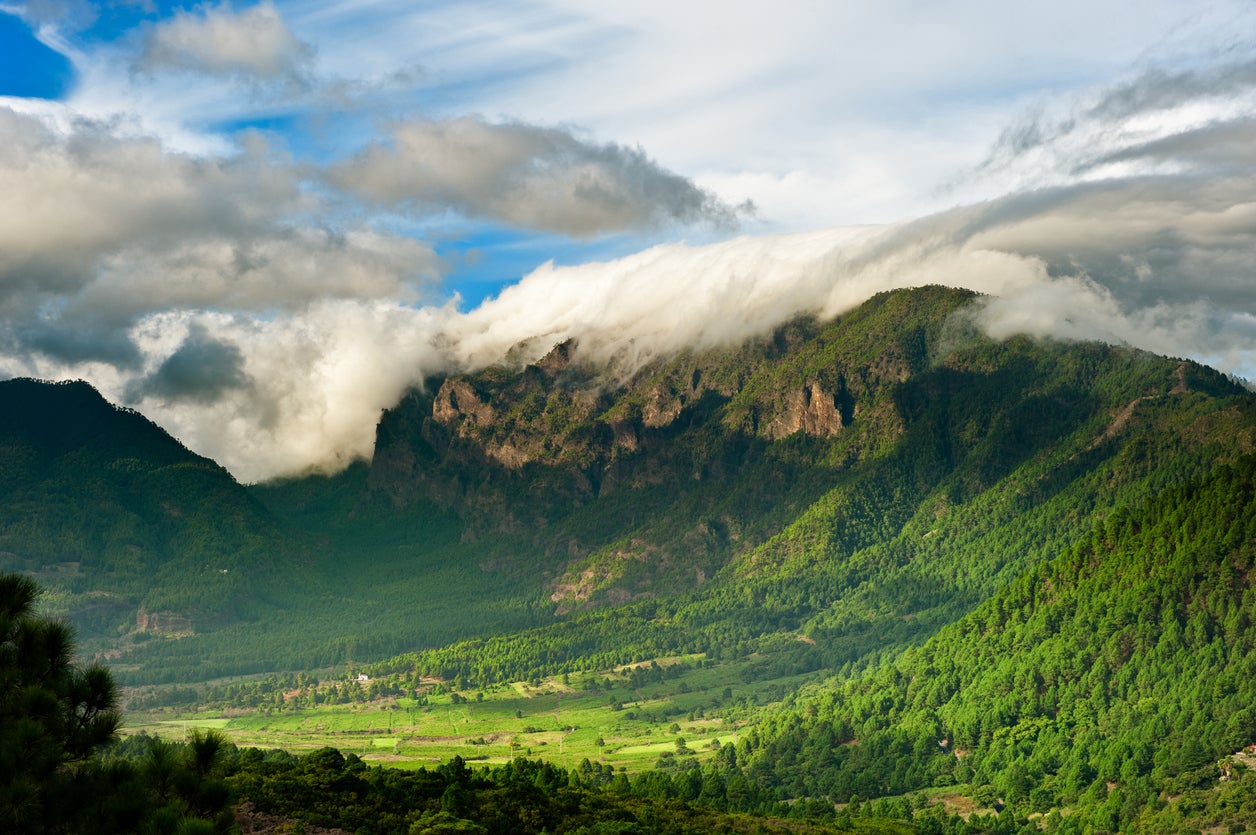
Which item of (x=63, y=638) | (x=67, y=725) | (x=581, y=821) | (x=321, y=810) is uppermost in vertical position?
(x=63, y=638)

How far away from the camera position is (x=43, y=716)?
50344mm

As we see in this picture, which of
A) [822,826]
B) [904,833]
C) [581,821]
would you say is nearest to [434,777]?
[581,821]

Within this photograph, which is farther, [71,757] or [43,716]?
[71,757]

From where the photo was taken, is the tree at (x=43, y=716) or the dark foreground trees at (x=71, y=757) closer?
the tree at (x=43, y=716)

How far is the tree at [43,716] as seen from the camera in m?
47.8

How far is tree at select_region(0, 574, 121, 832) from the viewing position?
4775cm

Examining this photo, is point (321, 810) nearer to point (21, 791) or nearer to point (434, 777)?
point (434, 777)

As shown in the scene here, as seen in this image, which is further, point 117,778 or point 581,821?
point 581,821

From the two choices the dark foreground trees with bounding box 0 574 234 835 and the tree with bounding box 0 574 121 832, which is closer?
the tree with bounding box 0 574 121 832

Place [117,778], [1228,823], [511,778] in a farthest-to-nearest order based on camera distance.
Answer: [1228,823] → [511,778] → [117,778]

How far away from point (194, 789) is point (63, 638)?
8319 mm

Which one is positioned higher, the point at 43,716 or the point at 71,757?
the point at 43,716

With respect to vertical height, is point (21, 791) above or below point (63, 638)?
below

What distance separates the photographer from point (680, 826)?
480 ft
